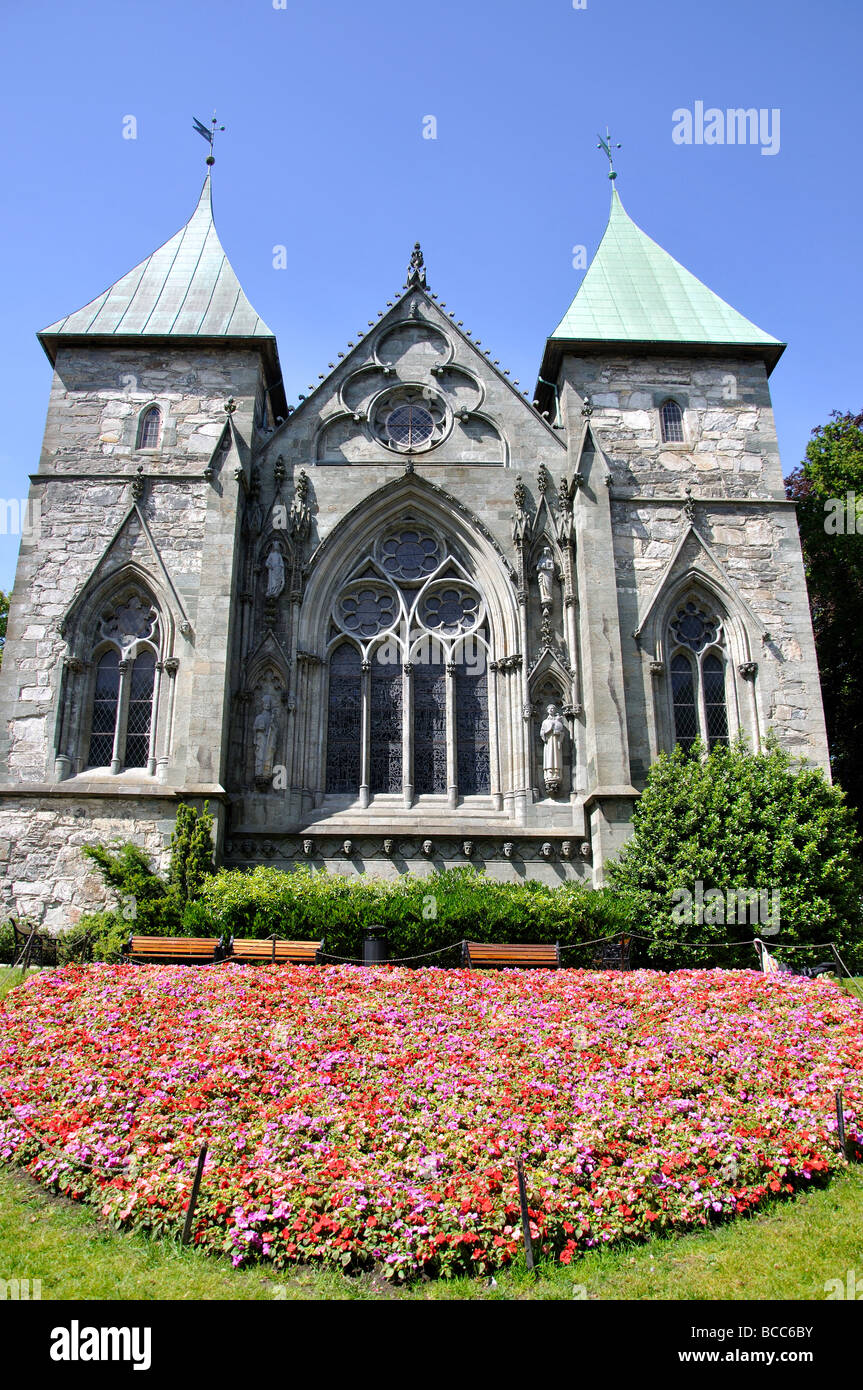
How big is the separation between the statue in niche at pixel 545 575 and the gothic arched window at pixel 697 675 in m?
2.53

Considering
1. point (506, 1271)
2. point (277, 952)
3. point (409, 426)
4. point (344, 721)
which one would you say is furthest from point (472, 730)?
point (506, 1271)

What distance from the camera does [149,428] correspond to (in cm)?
2064

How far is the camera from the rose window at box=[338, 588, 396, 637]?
789 inches

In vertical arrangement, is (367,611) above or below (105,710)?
above

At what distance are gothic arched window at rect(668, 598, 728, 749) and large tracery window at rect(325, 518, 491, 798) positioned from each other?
149 inches

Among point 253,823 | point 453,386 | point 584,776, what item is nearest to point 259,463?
point 453,386

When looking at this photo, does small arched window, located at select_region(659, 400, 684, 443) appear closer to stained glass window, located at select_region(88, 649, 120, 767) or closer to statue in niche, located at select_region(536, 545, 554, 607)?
statue in niche, located at select_region(536, 545, 554, 607)

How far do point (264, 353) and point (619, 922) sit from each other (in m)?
14.3

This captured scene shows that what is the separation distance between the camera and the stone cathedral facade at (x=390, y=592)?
17594 mm

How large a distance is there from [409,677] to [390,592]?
196 cm

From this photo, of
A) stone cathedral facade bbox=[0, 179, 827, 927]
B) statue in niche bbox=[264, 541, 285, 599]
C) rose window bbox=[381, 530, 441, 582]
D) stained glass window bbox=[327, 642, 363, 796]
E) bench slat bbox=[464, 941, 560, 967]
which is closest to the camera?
bench slat bbox=[464, 941, 560, 967]

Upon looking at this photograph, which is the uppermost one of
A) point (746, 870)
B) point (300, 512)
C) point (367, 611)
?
point (300, 512)

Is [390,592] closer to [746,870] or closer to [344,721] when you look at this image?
[344,721]

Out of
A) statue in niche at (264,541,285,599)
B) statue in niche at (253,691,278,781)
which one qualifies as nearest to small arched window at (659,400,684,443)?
statue in niche at (264,541,285,599)
